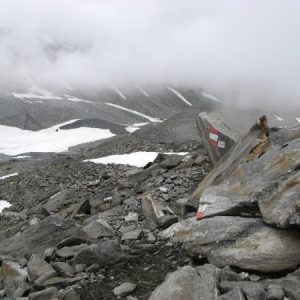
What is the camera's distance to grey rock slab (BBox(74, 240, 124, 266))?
34.6 ft

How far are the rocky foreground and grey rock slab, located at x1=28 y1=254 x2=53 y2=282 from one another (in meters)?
0.03

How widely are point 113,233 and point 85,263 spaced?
85.2 inches

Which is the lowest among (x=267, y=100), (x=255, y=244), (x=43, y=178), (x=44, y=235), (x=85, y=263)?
(x=267, y=100)

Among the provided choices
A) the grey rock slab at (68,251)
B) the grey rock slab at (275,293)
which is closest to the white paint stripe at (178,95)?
the grey rock slab at (68,251)

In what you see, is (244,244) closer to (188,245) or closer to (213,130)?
(188,245)

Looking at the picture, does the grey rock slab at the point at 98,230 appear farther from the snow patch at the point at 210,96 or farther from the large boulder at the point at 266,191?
the snow patch at the point at 210,96

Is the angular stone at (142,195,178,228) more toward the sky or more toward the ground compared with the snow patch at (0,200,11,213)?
more toward the sky

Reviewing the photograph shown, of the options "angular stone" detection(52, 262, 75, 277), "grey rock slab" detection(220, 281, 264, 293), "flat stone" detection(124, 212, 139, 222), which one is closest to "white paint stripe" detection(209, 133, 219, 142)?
"flat stone" detection(124, 212, 139, 222)

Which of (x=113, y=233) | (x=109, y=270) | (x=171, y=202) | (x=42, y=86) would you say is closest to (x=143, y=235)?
(x=113, y=233)

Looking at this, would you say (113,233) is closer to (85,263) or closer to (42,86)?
(85,263)

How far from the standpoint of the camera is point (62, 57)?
17962cm

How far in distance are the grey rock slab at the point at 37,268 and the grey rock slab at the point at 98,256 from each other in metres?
0.66

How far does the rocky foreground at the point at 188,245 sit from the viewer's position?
26.7 ft

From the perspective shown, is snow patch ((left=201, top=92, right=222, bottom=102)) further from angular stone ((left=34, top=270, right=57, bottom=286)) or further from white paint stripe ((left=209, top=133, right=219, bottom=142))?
angular stone ((left=34, top=270, right=57, bottom=286))
